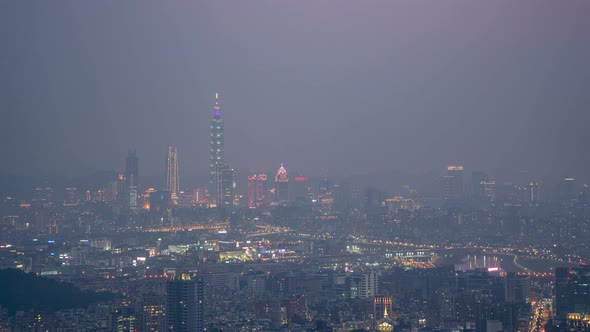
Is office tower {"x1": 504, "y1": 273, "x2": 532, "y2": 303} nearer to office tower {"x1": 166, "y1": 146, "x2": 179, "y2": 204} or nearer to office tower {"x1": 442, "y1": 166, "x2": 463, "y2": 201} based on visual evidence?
office tower {"x1": 442, "y1": 166, "x2": 463, "y2": 201}

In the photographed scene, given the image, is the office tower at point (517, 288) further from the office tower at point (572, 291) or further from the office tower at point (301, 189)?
the office tower at point (301, 189)

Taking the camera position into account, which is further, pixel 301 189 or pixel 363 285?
pixel 301 189

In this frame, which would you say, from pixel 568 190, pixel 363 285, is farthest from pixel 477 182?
pixel 363 285

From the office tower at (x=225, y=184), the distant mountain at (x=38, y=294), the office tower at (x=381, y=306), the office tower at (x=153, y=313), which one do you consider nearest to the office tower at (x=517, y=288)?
the office tower at (x=381, y=306)

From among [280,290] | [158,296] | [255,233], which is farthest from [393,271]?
[255,233]

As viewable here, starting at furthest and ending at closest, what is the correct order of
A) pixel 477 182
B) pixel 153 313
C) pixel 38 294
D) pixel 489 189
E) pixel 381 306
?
pixel 477 182
pixel 489 189
pixel 38 294
pixel 381 306
pixel 153 313

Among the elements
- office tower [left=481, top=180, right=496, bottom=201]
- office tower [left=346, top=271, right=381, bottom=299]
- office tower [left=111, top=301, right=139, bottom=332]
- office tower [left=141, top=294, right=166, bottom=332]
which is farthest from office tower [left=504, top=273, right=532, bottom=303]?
office tower [left=481, top=180, right=496, bottom=201]

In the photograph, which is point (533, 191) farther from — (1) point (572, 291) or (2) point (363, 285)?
(1) point (572, 291)
